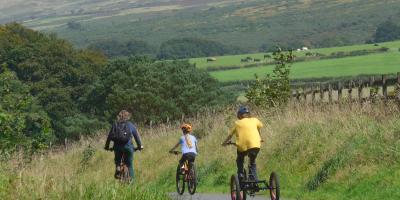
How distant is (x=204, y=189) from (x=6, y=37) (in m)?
62.9

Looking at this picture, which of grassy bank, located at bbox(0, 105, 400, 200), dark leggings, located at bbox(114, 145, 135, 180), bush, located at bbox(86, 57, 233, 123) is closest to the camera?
grassy bank, located at bbox(0, 105, 400, 200)

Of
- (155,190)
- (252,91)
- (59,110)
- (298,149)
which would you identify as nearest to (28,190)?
(155,190)

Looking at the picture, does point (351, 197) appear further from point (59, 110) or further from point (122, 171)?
point (59, 110)

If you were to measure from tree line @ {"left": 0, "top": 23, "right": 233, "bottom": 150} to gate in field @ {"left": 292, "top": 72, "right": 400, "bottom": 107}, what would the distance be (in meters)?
28.5

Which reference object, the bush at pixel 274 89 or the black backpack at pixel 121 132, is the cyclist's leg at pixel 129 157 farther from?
the bush at pixel 274 89

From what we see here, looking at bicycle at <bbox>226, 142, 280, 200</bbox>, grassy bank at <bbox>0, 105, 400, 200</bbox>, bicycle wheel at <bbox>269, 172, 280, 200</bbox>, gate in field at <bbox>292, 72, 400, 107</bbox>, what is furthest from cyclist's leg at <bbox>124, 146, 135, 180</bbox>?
gate in field at <bbox>292, 72, 400, 107</bbox>

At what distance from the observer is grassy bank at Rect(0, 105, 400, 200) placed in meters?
15.0

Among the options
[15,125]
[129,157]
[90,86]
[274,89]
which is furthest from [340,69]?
[129,157]

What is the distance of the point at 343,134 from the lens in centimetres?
1944

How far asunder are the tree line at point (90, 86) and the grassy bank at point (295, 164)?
31405 mm

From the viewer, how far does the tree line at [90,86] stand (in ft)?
208

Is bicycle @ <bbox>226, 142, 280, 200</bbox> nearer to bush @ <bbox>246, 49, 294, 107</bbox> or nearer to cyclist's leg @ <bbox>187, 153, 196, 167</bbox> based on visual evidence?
cyclist's leg @ <bbox>187, 153, 196, 167</bbox>

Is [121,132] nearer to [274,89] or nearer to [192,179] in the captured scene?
[192,179]

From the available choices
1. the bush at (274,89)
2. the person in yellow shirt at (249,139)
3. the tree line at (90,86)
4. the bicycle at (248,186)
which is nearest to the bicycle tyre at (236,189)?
the bicycle at (248,186)
